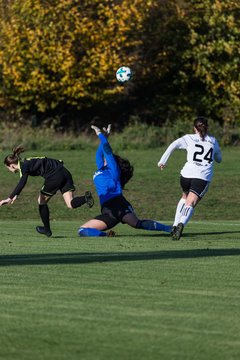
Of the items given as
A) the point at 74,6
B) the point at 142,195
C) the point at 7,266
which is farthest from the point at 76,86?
the point at 7,266

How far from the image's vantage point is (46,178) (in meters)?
18.5

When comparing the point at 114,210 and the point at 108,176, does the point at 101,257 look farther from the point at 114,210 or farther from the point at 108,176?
the point at 108,176

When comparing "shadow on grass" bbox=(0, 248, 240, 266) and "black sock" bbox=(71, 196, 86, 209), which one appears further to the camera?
"black sock" bbox=(71, 196, 86, 209)

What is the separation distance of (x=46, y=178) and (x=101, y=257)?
505cm

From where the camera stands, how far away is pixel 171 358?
7.20 m

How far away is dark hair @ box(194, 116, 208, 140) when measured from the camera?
56.8ft

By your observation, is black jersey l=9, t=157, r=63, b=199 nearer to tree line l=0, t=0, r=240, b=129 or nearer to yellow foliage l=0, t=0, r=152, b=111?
tree line l=0, t=0, r=240, b=129

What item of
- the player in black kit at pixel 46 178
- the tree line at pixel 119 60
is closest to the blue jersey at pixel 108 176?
the player in black kit at pixel 46 178

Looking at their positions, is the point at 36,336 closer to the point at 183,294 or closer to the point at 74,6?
the point at 183,294

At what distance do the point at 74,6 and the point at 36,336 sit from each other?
37.4 meters

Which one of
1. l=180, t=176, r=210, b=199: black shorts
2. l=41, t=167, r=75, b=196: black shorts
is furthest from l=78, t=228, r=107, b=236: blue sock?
l=180, t=176, r=210, b=199: black shorts

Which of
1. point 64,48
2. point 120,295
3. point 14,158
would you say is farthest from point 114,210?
point 64,48

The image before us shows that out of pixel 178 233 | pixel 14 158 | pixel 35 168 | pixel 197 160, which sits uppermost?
pixel 14 158

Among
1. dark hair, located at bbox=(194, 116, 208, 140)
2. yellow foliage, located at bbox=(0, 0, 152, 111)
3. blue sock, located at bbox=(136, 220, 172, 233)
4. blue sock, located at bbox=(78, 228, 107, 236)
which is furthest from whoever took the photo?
yellow foliage, located at bbox=(0, 0, 152, 111)
